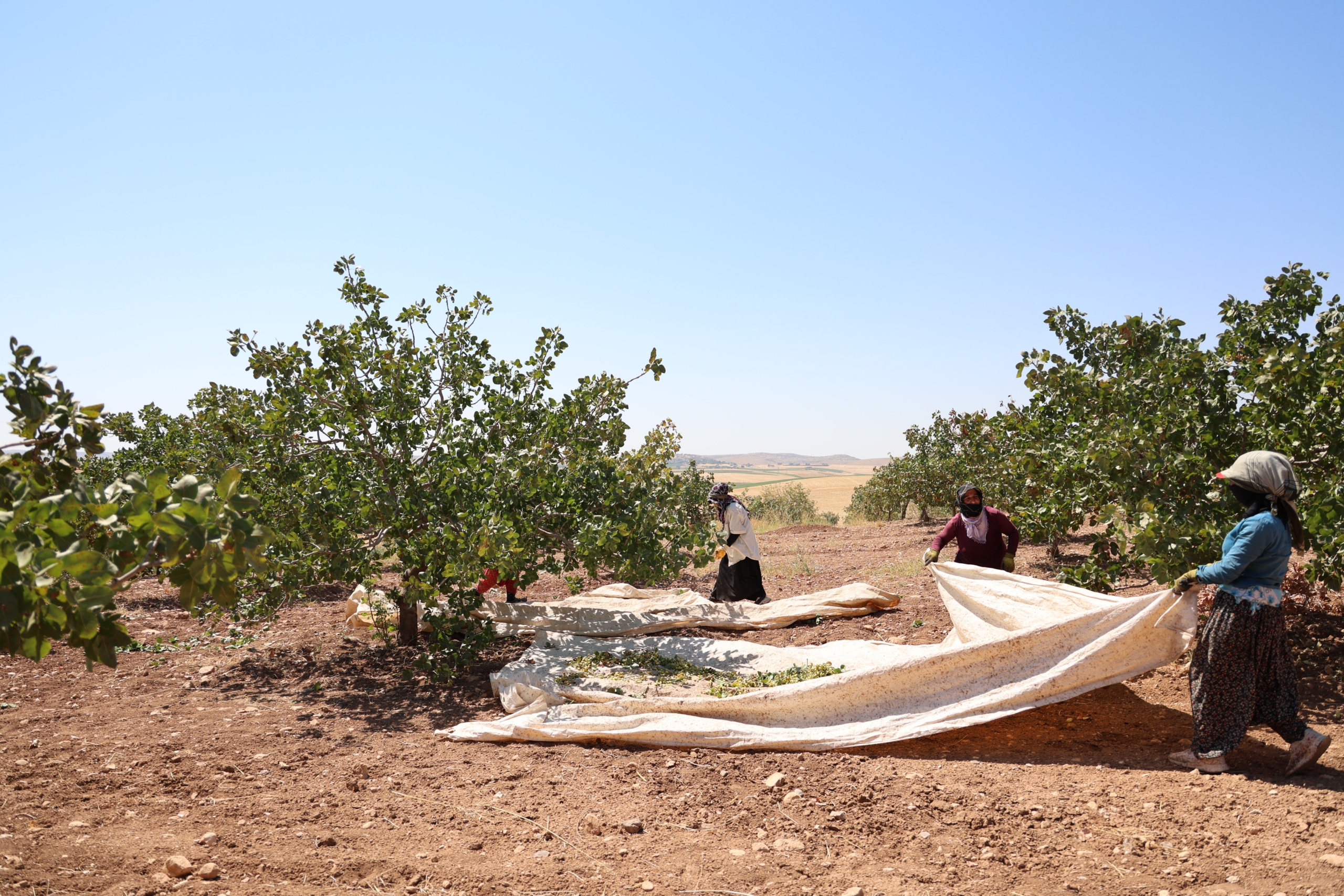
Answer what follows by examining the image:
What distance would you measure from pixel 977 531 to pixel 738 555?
2.97m

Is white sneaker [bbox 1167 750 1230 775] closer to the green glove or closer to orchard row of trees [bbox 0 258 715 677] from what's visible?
the green glove

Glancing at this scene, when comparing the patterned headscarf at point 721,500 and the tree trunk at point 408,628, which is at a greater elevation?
the patterned headscarf at point 721,500

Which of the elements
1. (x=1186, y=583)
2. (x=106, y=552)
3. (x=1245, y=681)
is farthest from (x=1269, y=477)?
(x=106, y=552)

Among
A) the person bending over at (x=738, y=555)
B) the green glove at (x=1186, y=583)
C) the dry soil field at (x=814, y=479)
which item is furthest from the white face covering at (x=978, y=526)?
the dry soil field at (x=814, y=479)

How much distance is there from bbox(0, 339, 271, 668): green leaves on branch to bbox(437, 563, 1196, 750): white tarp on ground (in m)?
3.20

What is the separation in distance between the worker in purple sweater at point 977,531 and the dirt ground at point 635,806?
150cm

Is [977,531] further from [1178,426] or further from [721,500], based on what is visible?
[721,500]

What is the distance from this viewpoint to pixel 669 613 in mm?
8414

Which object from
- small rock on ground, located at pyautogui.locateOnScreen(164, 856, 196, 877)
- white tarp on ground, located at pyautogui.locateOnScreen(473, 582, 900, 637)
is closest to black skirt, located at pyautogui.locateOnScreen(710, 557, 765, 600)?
white tarp on ground, located at pyautogui.locateOnScreen(473, 582, 900, 637)

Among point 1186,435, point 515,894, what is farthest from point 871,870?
point 1186,435

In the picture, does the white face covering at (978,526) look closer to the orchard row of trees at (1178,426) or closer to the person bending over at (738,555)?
the orchard row of trees at (1178,426)

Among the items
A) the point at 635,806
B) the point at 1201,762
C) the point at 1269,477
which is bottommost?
the point at 635,806

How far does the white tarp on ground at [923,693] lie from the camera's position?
489 cm

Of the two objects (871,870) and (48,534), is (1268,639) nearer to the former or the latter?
(871,870)
